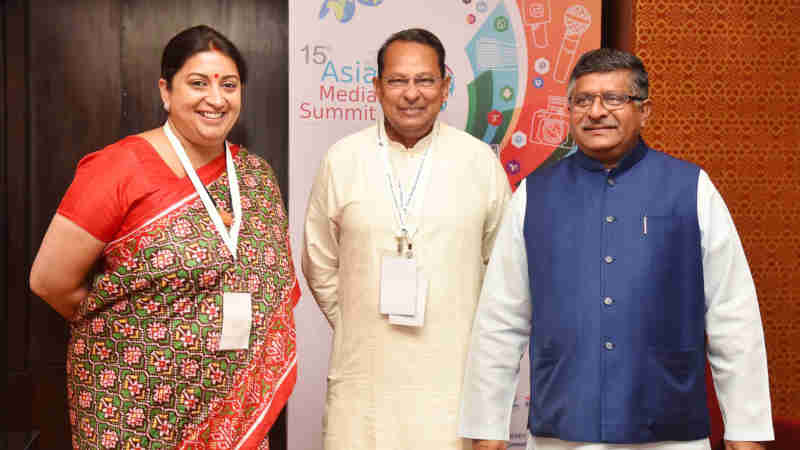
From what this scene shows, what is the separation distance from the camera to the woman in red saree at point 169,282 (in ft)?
7.00

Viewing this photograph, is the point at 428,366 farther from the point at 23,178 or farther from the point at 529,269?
the point at 23,178

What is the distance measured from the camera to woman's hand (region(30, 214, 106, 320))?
2.12 m

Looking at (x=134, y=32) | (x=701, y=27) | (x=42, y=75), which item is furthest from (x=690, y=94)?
(x=42, y=75)

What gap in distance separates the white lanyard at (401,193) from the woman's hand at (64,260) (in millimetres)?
849

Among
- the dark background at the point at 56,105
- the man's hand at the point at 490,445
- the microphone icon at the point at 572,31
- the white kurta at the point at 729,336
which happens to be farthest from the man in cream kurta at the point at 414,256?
the dark background at the point at 56,105

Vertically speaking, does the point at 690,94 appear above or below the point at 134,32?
below

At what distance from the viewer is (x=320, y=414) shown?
3.41 metres

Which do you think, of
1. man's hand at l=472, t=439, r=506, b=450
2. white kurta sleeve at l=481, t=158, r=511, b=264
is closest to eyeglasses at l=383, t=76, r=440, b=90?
white kurta sleeve at l=481, t=158, r=511, b=264

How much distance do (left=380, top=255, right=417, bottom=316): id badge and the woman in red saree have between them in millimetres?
333

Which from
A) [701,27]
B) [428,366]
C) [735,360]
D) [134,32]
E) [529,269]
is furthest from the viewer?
[134,32]

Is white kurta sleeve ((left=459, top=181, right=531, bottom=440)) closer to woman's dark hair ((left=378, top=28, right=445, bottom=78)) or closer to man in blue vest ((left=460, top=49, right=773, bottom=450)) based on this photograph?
man in blue vest ((left=460, top=49, right=773, bottom=450))

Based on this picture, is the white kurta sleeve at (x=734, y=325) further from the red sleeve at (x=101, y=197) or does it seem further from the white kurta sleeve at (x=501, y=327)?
the red sleeve at (x=101, y=197)

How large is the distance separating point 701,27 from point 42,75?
9.28 feet

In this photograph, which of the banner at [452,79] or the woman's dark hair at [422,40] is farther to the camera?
the banner at [452,79]
